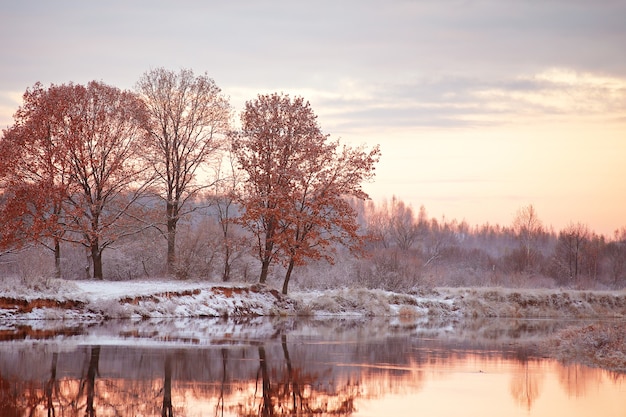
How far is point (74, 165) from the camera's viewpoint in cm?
4300

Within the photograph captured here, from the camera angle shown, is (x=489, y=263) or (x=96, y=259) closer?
(x=96, y=259)

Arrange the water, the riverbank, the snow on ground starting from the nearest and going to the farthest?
the water
the riverbank
the snow on ground

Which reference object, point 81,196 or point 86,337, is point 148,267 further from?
point 86,337

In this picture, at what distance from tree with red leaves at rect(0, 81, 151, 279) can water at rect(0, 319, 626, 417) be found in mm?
13024

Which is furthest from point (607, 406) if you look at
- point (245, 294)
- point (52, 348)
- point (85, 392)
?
point (245, 294)

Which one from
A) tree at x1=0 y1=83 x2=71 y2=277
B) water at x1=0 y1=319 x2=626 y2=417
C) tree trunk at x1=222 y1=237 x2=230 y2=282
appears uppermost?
tree at x1=0 y1=83 x2=71 y2=277

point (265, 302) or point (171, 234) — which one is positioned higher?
point (171, 234)

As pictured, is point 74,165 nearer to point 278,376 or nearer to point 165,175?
point 165,175

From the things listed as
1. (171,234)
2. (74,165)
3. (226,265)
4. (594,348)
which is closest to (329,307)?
(226,265)

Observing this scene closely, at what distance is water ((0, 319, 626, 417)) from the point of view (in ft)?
46.1

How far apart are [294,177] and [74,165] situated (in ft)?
43.0

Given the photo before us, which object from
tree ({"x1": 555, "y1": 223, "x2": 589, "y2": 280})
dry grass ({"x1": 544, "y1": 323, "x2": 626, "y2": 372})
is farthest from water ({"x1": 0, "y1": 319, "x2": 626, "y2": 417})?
tree ({"x1": 555, "y1": 223, "x2": 589, "y2": 280})

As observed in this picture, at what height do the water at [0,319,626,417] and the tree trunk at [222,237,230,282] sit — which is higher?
the tree trunk at [222,237,230,282]

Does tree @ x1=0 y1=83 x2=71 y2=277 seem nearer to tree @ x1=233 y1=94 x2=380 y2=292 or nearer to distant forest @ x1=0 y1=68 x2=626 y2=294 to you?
distant forest @ x1=0 y1=68 x2=626 y2=294
